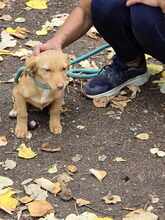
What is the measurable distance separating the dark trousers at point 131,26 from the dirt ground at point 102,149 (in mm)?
322

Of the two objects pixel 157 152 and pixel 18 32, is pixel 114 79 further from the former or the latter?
pixel 18 32

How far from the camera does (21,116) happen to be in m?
3.26

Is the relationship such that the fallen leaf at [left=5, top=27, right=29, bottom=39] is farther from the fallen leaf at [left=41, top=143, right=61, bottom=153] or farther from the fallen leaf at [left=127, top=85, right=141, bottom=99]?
the fallen leaf at [left=41, top=143, right=61, bottom=153]

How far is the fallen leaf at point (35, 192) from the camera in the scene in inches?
112

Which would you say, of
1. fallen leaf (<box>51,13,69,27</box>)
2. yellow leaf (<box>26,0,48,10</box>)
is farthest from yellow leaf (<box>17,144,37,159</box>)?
yellow leaf (<box>26,0,48,10</box>)

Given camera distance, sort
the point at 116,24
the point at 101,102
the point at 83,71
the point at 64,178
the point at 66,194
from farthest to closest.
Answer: the point at 83,71 → the point at 101,102 → the point at 116,24 → the point at 64,178 → the point at 66,194

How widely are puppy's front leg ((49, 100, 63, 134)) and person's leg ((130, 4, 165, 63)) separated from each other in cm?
56

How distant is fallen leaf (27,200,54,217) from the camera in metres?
2.74

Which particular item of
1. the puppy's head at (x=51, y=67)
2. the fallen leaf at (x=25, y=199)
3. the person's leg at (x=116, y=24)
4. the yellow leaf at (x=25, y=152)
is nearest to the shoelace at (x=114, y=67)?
the person's leg at (x=116, y=24)

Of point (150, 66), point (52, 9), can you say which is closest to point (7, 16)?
point (52, 9)

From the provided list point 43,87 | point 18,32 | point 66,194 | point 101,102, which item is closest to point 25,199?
point 66,194

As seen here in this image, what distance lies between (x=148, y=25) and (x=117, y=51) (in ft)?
1.14

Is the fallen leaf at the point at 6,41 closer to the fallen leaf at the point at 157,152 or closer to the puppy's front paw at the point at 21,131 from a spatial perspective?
the puppy's front paw at the point at 21,131

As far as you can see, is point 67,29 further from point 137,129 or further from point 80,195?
point 80,195
